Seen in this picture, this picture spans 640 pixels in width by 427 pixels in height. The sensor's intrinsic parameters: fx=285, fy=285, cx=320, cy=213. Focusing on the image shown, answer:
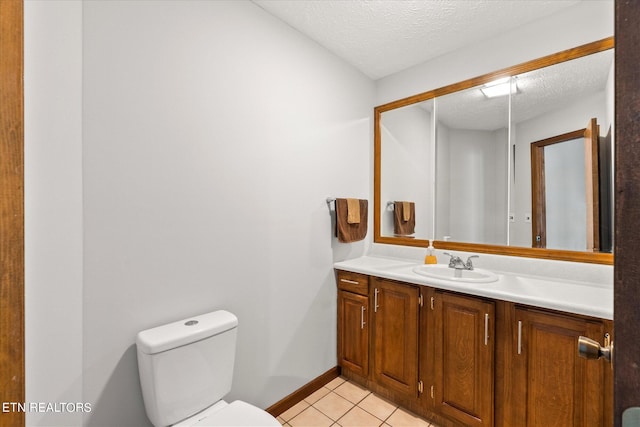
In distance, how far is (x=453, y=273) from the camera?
1.96 m

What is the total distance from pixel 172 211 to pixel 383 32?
174 cm

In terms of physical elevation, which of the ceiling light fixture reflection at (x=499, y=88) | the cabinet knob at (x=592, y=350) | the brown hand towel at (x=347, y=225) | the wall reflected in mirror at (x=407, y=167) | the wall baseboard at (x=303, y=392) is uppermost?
the ceiling light fixture reflection at (x=499, y=88)

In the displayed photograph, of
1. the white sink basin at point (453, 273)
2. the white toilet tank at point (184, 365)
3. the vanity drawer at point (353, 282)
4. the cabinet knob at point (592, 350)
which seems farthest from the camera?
the vanity drawer at point (353, 282)

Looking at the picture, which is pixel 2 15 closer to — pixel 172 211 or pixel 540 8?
pixel 172 211

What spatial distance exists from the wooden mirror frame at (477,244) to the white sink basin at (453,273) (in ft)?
0.64

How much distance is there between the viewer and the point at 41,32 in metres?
0.99

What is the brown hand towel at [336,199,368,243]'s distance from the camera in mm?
2145

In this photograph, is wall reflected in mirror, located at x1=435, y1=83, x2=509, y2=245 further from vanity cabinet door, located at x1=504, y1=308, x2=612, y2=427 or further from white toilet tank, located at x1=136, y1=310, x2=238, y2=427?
white toilet tank, located at x1=136, y1=310, x2=238, y2=427

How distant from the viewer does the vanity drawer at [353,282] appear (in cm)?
204

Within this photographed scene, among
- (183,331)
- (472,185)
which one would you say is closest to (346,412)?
(183,331)

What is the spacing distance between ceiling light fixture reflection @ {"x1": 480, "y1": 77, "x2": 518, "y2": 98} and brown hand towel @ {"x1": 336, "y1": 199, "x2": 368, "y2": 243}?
1153mm

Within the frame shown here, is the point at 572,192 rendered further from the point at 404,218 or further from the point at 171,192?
the point at 171,192

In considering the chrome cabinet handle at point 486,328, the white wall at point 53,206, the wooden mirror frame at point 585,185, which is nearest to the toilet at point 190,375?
the white wall at point 53,206

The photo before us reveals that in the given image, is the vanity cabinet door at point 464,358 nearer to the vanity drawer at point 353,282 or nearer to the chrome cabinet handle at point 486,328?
the chrome cabinet handle at point 486,328
